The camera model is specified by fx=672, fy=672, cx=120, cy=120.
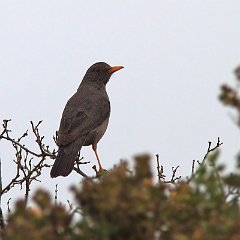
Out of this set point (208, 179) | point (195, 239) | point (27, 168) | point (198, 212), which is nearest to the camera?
point (195, 239)

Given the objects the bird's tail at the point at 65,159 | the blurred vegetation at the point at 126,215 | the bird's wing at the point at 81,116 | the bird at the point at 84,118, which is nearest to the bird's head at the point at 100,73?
the bird at the point at 84,118

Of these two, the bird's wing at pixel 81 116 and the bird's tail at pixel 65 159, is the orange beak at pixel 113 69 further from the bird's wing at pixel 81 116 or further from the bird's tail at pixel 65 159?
the bird's tail at pixel 65 159

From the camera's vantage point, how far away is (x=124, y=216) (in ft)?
6.91

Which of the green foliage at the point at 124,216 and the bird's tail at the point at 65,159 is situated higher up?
the bird's tail at the point at 65,159

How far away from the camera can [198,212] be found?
230 centimetres

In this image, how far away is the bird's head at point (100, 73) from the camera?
38.8 ft

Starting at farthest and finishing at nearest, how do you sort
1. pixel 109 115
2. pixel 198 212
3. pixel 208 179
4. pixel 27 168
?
pixel 109 115 → pixel 27 168 → pixel 208 179 → pixel 198 212

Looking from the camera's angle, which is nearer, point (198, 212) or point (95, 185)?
point (95, 185)

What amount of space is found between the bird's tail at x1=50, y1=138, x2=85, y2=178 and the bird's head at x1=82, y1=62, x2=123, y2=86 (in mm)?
2297

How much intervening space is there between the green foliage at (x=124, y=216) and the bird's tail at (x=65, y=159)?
672 centimetres

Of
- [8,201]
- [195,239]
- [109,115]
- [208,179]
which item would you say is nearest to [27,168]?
[8,201]

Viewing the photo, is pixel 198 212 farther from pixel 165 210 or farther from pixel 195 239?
pixel 195 239

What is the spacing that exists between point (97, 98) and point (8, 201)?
3.49 meters

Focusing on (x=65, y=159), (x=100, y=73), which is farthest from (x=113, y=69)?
(x=65, y=159)
